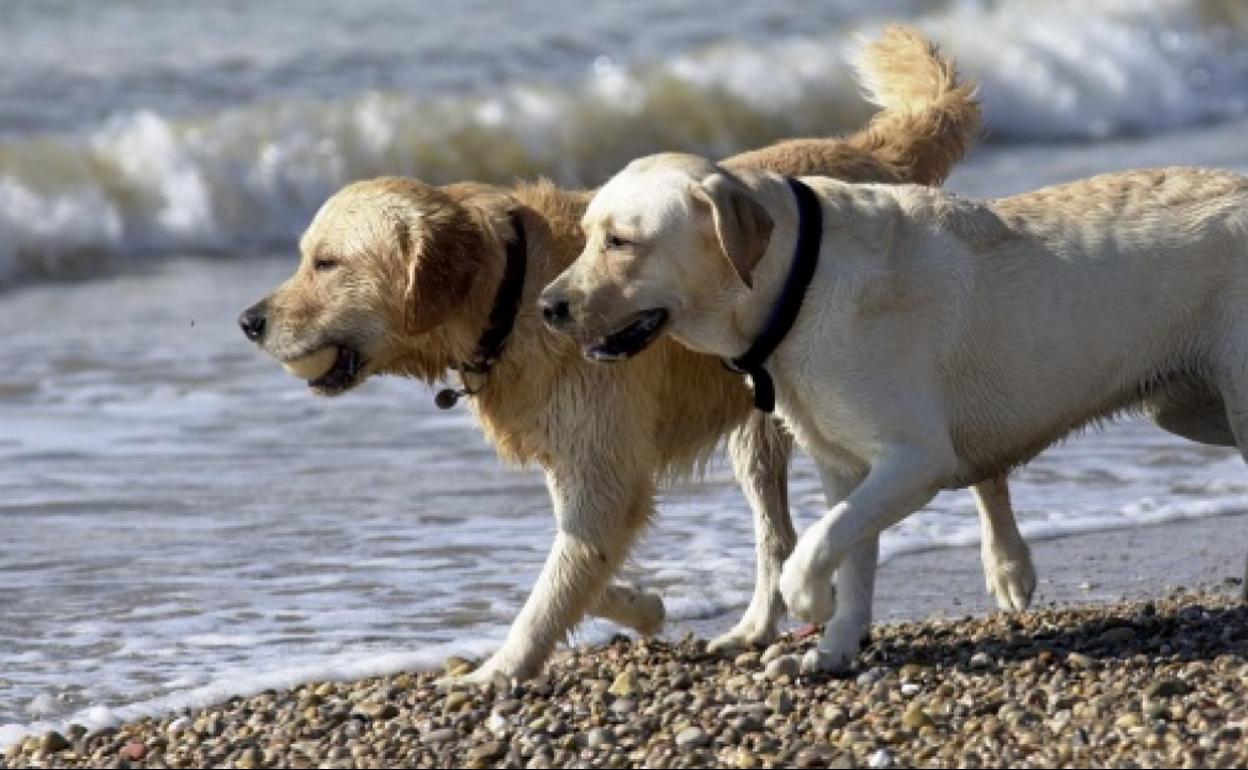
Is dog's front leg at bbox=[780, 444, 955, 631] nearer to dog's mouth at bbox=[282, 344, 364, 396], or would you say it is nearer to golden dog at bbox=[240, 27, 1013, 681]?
golden dog at bbox=[240, 27, 1013, 681]

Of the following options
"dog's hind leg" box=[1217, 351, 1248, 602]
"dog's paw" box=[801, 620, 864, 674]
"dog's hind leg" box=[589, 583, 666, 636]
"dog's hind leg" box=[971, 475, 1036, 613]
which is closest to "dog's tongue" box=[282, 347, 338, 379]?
"dog's hind leg" box=[589, 583, 666, 636]

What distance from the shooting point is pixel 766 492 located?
6.82 metres

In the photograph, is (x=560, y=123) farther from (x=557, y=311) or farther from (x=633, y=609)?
(x=557, y=311)

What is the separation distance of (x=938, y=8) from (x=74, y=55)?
30.3 feet

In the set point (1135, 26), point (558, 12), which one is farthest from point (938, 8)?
point (558, 12)

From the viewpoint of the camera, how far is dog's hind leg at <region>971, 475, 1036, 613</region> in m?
6.84

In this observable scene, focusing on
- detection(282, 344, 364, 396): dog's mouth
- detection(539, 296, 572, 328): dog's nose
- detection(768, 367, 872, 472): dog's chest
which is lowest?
detection(768, 367, 872, 472): dog's chest

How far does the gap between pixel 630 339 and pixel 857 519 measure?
0.66 metres

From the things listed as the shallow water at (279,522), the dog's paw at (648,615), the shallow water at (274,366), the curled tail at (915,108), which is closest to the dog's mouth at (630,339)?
the shallow water at (274,366)

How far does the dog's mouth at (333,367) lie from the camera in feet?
20.1

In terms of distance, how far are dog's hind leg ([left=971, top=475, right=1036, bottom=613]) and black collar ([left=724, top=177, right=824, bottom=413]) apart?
50.3 inches

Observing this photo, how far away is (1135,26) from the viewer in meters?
22.1

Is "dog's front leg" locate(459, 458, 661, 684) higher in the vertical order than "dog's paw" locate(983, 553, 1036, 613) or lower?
higher

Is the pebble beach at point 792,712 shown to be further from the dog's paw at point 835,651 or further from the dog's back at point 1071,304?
the dog's back at point 1071,304
